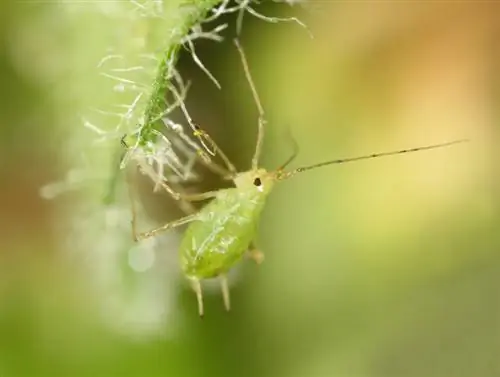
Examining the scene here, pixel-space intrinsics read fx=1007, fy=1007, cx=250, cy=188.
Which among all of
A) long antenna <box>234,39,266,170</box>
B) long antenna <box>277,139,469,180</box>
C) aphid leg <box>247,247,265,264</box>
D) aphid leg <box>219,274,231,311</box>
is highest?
long antenna <box>234,39,266,170</box>

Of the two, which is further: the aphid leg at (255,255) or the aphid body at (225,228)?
the aphid leg at (255,255)

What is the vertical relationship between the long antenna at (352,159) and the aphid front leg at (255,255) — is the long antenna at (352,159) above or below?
above

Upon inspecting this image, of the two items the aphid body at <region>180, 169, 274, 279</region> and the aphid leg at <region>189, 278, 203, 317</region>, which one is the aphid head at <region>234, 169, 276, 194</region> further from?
the aphid leg at <region>189, 278, 203, 317</region>

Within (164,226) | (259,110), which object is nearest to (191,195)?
(164,226)

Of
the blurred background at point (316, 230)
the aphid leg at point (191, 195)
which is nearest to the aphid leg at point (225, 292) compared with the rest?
the blurred background at point (316, 230)

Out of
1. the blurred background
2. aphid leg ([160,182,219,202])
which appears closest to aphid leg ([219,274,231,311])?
the blurred background

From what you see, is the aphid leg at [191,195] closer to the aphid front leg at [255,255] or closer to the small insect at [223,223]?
the small insect at [223,223]
